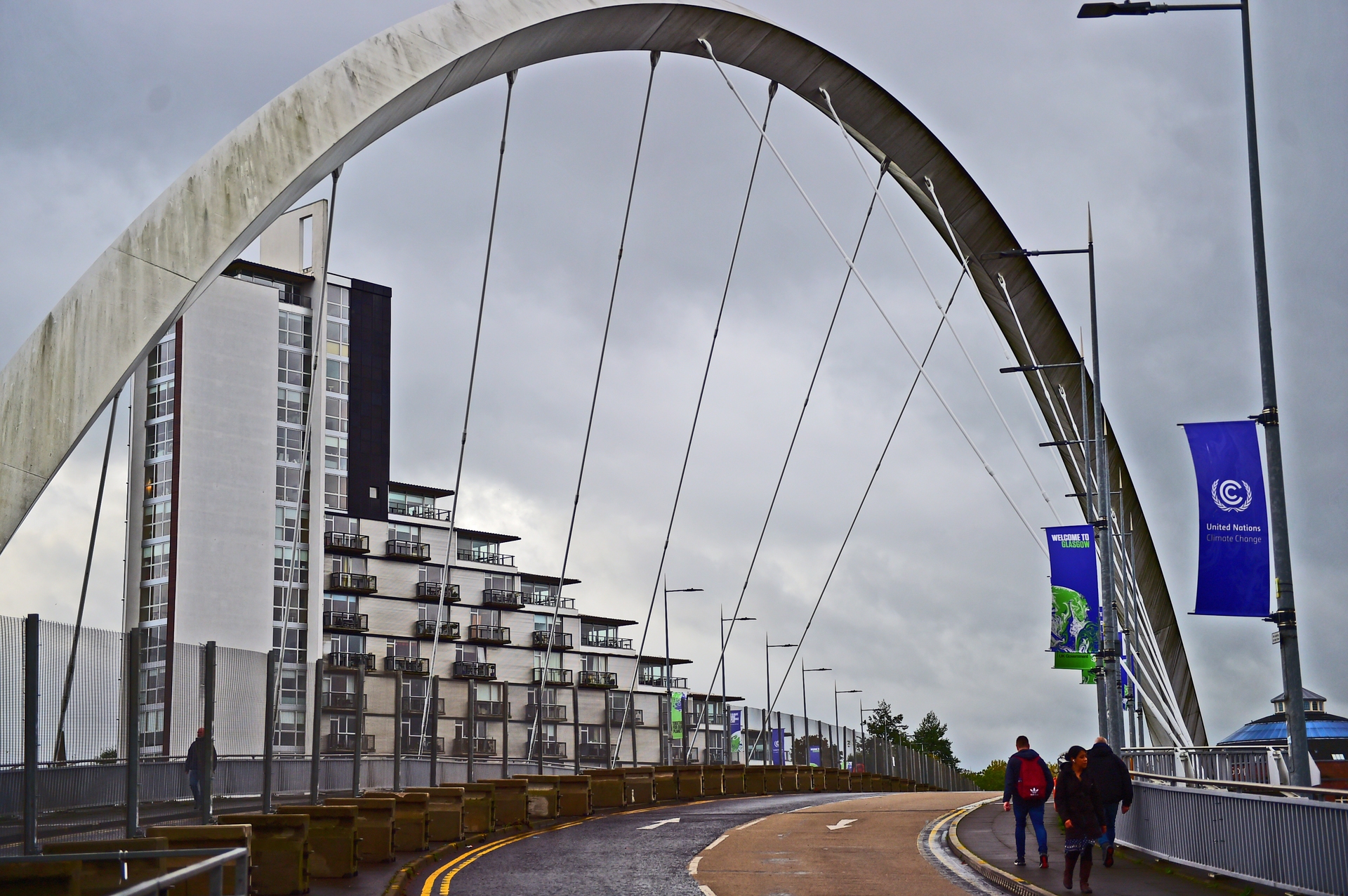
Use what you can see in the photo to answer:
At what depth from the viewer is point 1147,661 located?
42969mm

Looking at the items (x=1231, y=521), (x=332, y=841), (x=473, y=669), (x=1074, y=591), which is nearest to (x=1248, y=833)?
(x=1231, y=521)

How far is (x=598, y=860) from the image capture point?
20.2m

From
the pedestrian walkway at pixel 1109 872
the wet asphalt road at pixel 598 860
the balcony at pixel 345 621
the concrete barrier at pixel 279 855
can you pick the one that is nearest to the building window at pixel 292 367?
the balcony at pixel 345 621

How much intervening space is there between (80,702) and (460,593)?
121151mm

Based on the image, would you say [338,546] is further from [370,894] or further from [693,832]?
[370,894]

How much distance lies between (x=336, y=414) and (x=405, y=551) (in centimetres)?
2114

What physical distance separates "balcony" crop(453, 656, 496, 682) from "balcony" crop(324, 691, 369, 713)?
10023cm

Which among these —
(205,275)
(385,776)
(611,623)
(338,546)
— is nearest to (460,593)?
(338,546)

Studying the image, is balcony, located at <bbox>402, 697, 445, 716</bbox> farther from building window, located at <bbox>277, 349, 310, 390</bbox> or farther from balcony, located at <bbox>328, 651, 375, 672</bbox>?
building window, located at <bbox>277, 349, 310, 390</bbox>

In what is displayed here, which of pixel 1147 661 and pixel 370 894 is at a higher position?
pixel 1147 661

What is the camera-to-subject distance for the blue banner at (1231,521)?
17516 millimetres

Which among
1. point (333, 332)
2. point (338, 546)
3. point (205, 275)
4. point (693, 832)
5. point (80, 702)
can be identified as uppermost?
point (333, 332)

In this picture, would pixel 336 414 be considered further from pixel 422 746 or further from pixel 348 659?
pixel 422 746

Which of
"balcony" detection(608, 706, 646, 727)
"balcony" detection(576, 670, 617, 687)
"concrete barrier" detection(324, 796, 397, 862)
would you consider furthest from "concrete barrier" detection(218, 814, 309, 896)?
"balcony" detection(576, 670, 617, 687)
